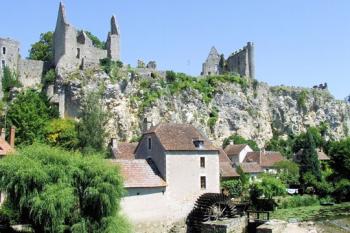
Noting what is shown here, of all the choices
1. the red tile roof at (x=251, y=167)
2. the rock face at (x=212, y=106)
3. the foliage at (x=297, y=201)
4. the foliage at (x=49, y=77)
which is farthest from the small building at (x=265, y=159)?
the foliage at (x=49, y=77)

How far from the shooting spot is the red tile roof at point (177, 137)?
115ft

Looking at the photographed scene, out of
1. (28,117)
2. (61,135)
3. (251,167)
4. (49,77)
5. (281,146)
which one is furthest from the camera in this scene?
(281,146)

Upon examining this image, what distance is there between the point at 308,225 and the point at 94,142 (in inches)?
910

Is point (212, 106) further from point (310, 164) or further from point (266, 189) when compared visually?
point (266, 189)

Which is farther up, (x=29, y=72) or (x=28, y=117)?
(x=29, y=72)

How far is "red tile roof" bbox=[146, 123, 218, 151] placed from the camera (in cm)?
3506

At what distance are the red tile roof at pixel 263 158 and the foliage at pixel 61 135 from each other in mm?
26825

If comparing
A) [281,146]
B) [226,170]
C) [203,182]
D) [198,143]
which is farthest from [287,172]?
[198,143]

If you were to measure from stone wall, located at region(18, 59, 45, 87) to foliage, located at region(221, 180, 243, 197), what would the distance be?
29760 millimetres

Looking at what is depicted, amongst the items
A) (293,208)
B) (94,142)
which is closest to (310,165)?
(293,208)

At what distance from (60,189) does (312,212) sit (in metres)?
26.5

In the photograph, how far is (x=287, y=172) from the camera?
6225 cm

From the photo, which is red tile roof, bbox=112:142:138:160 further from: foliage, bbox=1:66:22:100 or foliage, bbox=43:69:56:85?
foliage, bbox=1:66:22:100

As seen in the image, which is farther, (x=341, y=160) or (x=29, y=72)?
(x=29, y=72)
